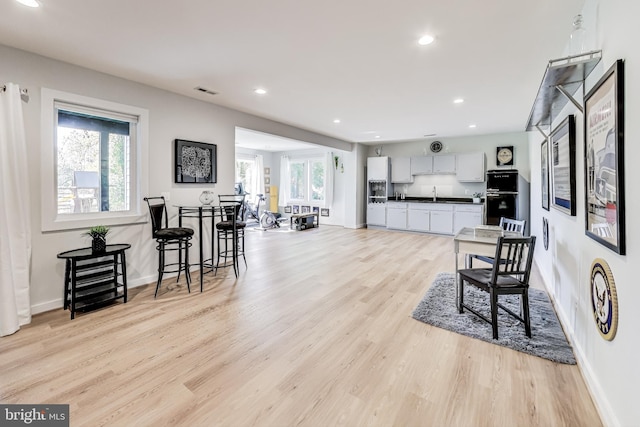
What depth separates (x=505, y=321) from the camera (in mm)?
2701

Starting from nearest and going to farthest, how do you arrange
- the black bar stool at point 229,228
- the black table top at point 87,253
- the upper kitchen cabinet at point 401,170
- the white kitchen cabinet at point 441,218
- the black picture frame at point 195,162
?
the black table top at point 87,253, the black picture frame at point 195,162, the black bar stool at point 229,228, the white kitchen cabinet at point 441,218, the upper kitchen cabinet at point 401,170

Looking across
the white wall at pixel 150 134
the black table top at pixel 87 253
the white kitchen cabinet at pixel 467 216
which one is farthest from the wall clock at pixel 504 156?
the black table top at pixel 87 253

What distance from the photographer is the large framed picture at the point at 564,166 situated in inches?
88.3

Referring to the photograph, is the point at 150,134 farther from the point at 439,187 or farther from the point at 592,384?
the point at 439,187

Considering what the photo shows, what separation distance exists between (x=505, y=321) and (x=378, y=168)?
6267mm

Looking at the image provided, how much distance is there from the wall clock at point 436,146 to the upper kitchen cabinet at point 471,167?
63 centimetres

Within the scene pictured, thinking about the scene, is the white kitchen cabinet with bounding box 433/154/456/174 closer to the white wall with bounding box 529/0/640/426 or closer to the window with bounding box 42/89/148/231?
the white wall with bounding box 529/0/640/426

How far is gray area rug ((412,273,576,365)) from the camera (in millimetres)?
2271

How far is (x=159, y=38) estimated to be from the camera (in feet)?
8.38

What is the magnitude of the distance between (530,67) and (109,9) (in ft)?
13.0

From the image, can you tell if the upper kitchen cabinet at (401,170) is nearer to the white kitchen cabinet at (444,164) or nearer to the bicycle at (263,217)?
the white kitchen cabinet at (444,164)

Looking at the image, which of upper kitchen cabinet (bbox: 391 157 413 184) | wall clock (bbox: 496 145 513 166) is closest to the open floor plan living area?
wall clock (bbox: 496 145 513 166)

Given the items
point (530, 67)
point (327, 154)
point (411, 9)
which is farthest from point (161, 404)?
point (327, 154)

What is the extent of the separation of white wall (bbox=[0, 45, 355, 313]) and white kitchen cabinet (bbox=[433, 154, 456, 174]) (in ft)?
15.1
